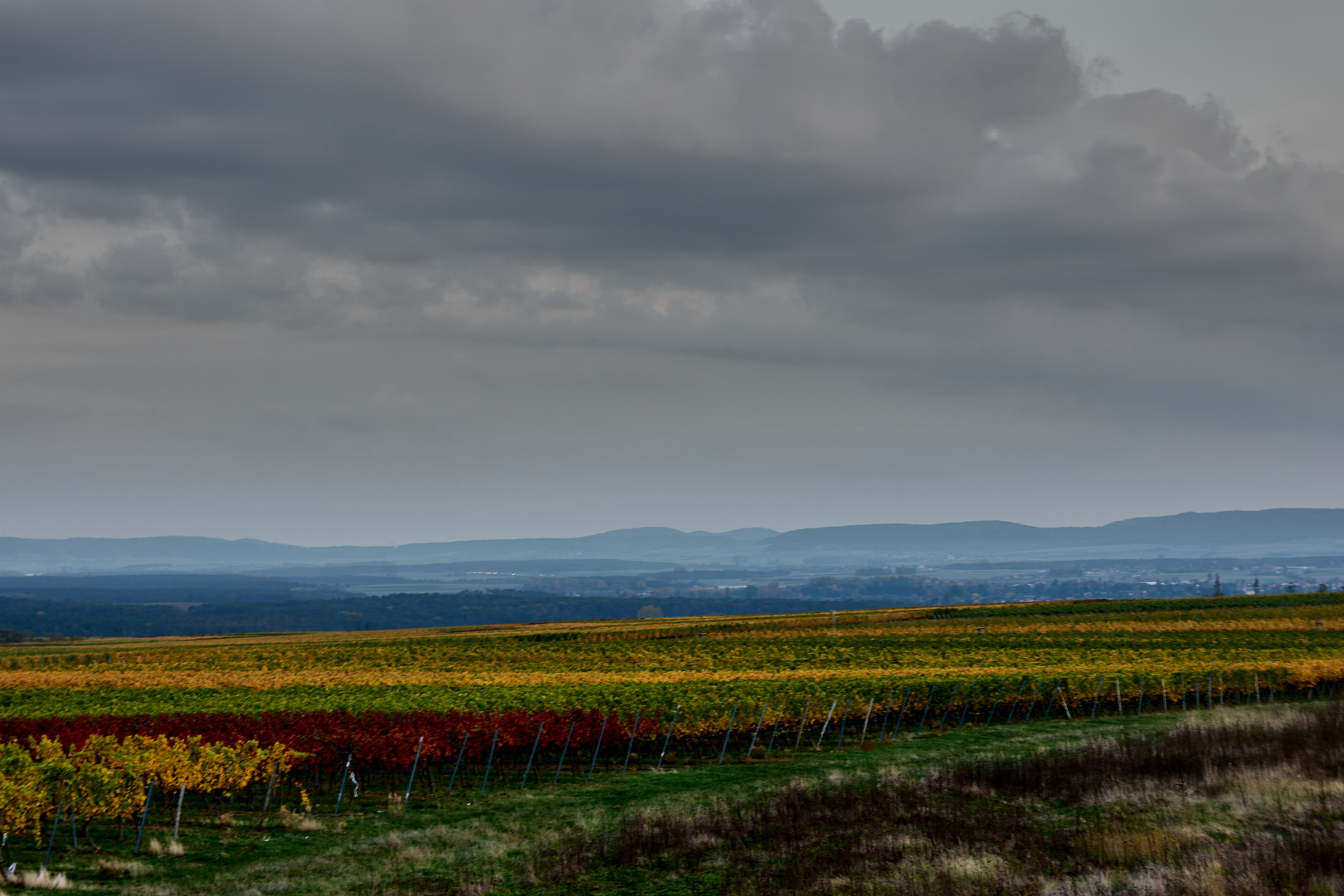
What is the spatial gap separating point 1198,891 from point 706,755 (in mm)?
29495

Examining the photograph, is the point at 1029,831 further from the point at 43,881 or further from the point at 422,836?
the point at 43,881

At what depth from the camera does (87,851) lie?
91.9ft

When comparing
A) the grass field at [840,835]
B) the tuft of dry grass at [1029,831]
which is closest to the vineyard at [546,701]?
the grass field at [840,835]

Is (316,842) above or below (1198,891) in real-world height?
below

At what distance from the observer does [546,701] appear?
54.2m

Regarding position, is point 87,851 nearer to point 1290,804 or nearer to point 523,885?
point 523,885

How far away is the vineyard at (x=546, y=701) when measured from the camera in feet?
105

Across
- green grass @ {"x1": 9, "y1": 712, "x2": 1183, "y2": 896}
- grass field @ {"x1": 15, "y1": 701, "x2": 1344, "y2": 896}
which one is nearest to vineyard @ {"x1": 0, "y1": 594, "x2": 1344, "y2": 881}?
green grass @ {"x1": 9, "y1": 712, "x2": 1183, "y2": 896}

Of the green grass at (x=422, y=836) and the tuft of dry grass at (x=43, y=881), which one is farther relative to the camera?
the green grass at (x=422, y=836)

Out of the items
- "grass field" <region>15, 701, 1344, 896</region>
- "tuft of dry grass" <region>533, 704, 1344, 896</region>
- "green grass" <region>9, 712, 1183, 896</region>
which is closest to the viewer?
"tuft of dry grass" <region>533, 704, 1344, 896</region>

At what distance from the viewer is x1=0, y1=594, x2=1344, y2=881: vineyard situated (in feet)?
105

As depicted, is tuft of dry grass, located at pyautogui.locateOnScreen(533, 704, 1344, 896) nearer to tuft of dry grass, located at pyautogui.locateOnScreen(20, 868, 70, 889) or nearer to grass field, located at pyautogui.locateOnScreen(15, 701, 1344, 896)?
grass field, located at pyautogui.locateOnScreen(15, 701, 1344, 896)

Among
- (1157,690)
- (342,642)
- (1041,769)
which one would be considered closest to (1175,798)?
(1041,769)

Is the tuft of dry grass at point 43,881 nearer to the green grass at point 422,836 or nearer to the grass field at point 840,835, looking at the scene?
the green grass at point 422,836
